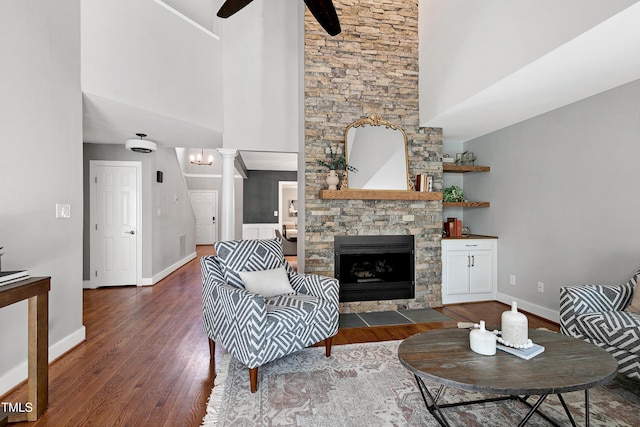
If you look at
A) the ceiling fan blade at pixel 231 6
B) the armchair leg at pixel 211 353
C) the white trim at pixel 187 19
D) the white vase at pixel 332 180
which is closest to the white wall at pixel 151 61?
the white trim at pixel 187 19

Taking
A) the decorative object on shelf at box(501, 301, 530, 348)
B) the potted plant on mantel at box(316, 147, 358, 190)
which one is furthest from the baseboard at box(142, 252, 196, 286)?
the decorative object on shelf at box(501, 301, 530, 348)

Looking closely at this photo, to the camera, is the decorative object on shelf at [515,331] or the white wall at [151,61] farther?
the white wall at [151,61]

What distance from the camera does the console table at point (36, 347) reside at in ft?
5.98

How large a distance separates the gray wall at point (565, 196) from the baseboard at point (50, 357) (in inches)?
184

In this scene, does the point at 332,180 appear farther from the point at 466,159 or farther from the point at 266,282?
the point at 466,159

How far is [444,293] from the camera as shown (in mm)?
4266

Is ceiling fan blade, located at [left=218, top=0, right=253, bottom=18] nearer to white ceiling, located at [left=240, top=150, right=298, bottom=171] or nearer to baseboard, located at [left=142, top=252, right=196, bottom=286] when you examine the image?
white ceiling, located at [left=240, top=150, right=298, bottom=171]

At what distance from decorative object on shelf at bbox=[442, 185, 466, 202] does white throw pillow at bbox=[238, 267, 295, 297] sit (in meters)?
2.86

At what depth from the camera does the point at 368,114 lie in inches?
160

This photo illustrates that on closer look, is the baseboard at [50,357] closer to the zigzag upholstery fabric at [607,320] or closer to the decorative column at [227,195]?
the decorative column at [227,195]

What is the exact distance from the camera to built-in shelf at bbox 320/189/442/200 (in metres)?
3.77

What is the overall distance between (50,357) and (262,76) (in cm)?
365

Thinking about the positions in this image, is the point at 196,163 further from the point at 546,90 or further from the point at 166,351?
the point at 546,90

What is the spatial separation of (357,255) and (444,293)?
1274 mm
